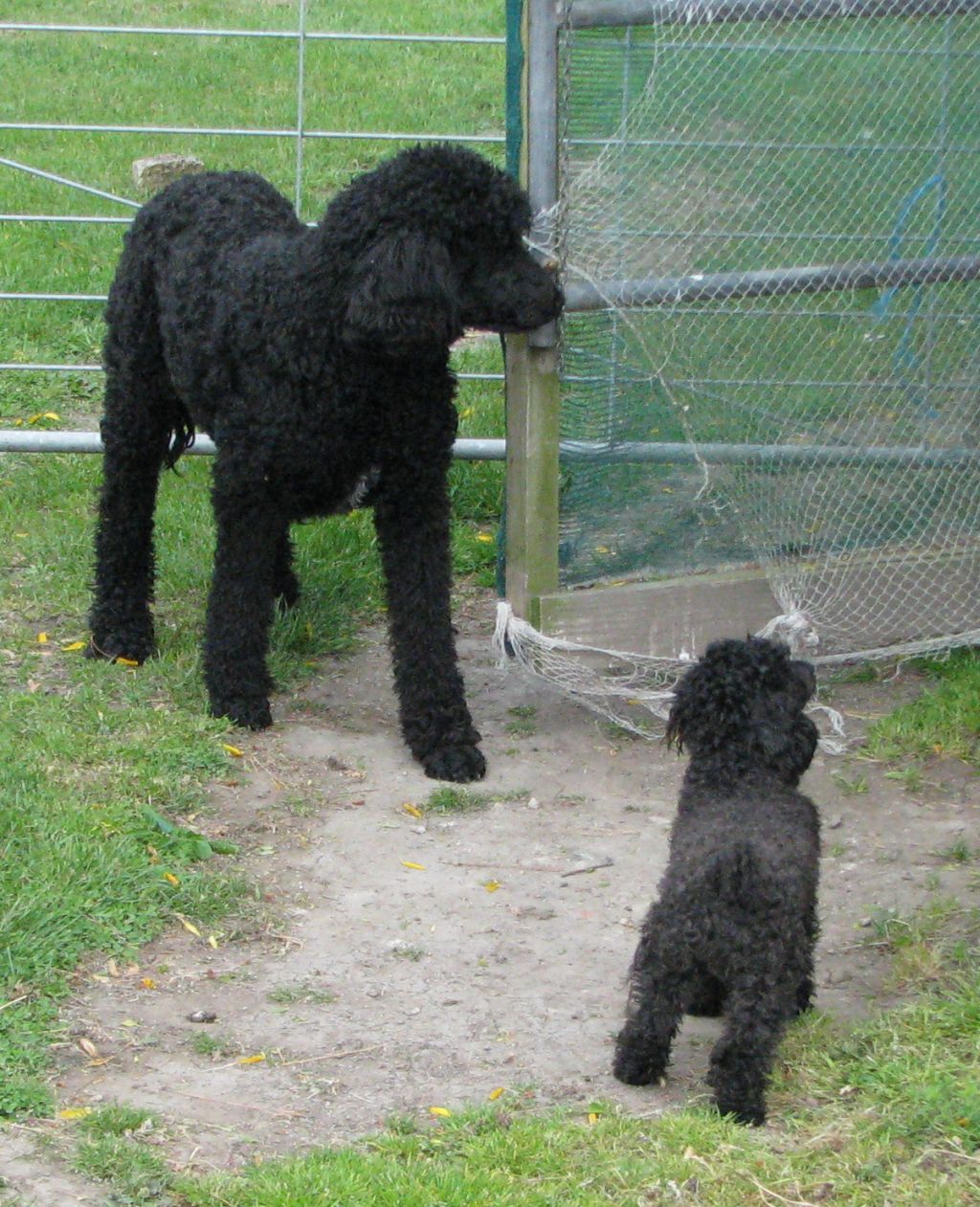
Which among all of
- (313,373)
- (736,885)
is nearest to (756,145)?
(313,373)

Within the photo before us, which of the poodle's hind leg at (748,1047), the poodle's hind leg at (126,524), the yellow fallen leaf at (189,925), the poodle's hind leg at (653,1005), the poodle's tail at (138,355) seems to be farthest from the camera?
the poodle's hind leg at (126,524)

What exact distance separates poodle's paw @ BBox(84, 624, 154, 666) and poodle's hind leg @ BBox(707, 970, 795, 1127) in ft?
10.5

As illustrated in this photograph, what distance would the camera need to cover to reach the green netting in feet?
16.5

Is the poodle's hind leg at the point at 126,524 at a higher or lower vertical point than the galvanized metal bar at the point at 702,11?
lower

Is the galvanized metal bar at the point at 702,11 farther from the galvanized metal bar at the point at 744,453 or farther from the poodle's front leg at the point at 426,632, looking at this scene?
the poodle's front leg at the point at 426,632

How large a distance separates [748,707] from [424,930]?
1159 mm

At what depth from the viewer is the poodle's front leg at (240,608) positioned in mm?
5328

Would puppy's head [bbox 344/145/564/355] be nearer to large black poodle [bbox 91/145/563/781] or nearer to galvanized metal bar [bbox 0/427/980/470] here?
large black poodle [bbox 91/145/563/781]

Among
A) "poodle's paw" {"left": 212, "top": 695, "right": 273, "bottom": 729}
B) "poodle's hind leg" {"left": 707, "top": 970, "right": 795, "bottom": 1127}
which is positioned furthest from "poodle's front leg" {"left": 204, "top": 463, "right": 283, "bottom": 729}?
"poodle's hind leg" {"left": 707, "top": 970, "right": 795, "bottom": 1127}

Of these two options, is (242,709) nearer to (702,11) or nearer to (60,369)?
(702,11)

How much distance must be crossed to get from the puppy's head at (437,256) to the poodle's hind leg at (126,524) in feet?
4.49

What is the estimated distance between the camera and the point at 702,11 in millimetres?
4902

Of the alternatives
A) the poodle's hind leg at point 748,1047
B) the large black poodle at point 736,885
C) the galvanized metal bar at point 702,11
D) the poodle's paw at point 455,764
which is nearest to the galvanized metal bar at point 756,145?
the galvanized metal bar at point 702,11

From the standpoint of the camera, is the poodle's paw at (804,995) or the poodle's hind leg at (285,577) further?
the poodle's hind leg at (285,577)
